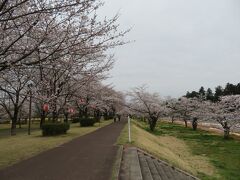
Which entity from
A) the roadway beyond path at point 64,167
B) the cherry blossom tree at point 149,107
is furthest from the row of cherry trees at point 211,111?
the roadway beyond path at point 64,167

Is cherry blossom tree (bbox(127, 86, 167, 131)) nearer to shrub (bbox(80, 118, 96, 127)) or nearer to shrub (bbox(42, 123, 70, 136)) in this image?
shrub (bbox(80, 118, 96, 127))

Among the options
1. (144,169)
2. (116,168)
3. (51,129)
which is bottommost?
(144,169)

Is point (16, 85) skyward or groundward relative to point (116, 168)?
skyward

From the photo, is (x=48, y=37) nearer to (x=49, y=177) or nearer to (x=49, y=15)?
(x=49, y=15)

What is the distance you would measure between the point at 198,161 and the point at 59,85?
10.6 meters

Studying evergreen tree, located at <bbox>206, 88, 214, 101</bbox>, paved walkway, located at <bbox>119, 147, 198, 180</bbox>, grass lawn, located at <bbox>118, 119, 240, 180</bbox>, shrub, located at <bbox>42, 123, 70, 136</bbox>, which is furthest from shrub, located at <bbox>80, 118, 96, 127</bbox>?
evergreen tree, located at <bbox>206, 88, 214, 101</bbox>

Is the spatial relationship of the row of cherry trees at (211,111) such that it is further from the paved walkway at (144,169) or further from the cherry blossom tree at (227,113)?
the paved walkway at (144,169)

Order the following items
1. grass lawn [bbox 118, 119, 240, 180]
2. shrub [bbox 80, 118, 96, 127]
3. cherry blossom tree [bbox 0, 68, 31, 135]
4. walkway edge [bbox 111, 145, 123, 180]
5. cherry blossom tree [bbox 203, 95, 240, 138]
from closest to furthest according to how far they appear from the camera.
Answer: walkway edge [bbox 111, 145, 123, 180], cherry blossom tree [bbox 0, 68, 31, 135], grass lawn [bbox 118, 119, 240, 180], cherry blossom tree [bbox 203, 95, 240, 138], shrub [bbox 80, 118, 96, 127]

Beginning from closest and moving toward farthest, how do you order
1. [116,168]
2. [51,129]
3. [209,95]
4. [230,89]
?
[116,168]
[51,129]
[230,89]
[209,95]

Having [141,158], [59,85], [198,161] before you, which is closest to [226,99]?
[198,161]

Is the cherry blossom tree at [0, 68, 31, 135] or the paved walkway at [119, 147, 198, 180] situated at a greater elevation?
the cherry blossom tree at [0, 68, 31, 135]

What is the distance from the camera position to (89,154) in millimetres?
14273

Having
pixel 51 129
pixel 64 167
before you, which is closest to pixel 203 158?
pixel 51 129

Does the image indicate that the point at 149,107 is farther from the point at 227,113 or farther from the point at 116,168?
the point at 116,168
